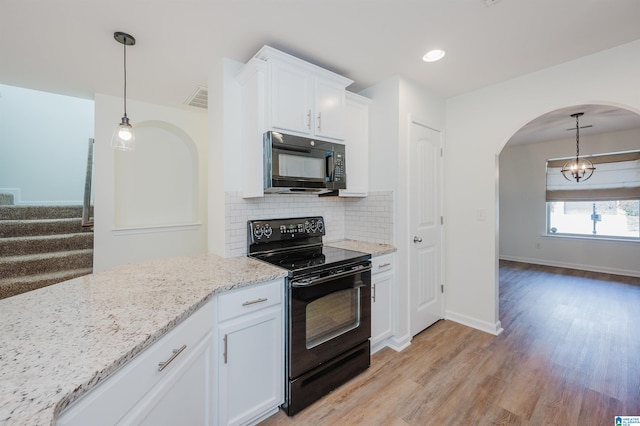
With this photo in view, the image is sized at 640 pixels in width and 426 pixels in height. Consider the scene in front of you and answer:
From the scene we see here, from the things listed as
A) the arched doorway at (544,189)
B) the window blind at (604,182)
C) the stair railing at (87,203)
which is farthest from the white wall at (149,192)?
the window blind at (604,182)

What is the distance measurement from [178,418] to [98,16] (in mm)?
2264

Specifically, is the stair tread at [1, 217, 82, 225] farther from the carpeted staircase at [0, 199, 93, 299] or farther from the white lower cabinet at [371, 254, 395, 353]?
the white lower cabinet at [371, 254, 395, 353]

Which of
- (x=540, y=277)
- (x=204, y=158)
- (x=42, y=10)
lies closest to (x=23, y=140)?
(x=204, y=158)

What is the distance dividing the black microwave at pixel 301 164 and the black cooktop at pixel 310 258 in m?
0.53

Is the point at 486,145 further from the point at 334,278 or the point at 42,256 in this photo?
the point at 42,256

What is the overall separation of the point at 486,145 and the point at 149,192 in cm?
394

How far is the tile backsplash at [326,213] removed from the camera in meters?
2.17

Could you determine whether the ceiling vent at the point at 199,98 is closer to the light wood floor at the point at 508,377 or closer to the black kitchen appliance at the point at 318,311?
the black kitchen appliance at the point at 318,311

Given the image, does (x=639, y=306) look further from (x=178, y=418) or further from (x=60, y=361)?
(x=60, y=361)

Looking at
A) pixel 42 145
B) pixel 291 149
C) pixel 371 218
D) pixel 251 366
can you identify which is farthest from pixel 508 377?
pixel 42 145

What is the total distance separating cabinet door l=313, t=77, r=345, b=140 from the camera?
2.14 m

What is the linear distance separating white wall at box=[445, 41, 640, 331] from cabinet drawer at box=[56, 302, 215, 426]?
2709 millimetres

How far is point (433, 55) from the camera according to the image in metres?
2.15

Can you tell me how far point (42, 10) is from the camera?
1577 mm
